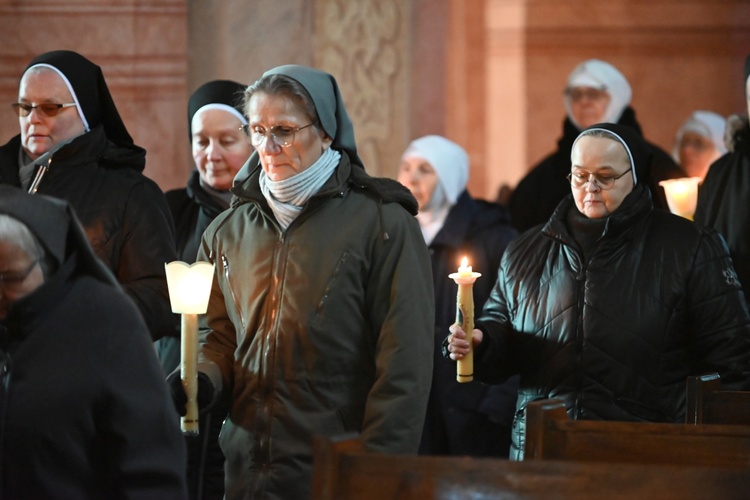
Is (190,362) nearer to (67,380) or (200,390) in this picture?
(200,390)

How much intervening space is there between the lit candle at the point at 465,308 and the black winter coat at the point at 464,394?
1436 millimetres

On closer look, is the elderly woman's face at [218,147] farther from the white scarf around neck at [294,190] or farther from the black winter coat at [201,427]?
the white scarf around neck at [294,190]

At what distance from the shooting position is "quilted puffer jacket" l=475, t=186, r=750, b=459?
509 cm

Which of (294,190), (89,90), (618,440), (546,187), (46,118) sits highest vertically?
(89,90)

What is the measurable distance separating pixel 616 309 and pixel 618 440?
4.08 ft

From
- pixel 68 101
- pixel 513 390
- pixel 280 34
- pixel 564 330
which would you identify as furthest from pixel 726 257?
pixel 280 34

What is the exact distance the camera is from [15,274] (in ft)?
→ 10.8

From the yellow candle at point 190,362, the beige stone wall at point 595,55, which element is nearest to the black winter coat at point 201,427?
the yellow candle at point 190,362

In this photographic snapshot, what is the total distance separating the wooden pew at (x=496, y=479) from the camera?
10.1 feet

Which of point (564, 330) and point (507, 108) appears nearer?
point (564, 330)

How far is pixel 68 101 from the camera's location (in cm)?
500

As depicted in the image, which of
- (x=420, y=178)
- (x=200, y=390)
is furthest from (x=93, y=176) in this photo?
(x=420, y=178)

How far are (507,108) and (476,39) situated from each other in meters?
0.66

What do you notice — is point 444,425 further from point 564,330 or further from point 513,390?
point 564,330
